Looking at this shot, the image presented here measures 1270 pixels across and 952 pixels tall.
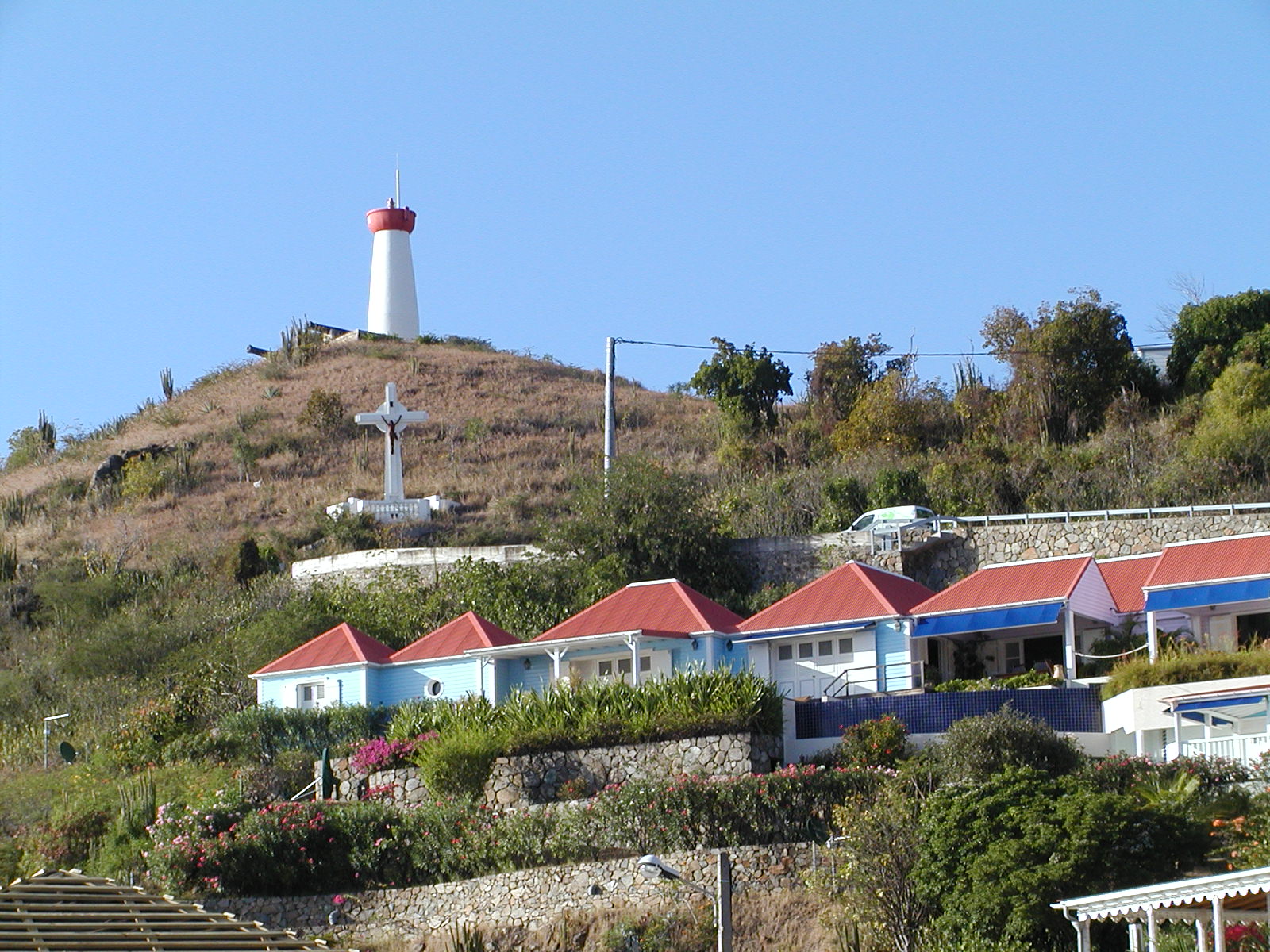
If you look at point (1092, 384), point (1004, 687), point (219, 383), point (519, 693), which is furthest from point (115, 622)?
point (219, 383)

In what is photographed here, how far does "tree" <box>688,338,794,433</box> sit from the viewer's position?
60000 mm

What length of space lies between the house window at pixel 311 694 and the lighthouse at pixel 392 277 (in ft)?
153

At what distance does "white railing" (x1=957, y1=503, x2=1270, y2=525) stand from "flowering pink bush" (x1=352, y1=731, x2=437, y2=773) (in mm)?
15836

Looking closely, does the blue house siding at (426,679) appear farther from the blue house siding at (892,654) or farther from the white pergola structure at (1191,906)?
the white pergola structure at (1191,906)

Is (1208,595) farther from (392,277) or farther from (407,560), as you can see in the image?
(392,277)

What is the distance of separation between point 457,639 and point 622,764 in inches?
346

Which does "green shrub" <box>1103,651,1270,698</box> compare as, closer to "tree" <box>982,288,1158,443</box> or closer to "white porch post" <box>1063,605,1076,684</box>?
"white porch post" <box>1063,605,1076,684</box>

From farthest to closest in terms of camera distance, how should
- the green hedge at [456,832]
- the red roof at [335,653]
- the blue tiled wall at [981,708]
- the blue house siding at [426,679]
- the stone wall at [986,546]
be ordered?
the stone wall at [986,546] < the red roof at [335,653] < the blue house siding at [426,679] < the blue tiled wall at [981,708] < the green hedge at [456,832]

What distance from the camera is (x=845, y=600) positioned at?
117 ft

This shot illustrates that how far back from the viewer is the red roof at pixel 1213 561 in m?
33.7

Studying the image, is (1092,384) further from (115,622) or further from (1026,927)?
(1026,927)

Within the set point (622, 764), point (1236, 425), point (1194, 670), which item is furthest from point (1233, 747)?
point (1236, 425)

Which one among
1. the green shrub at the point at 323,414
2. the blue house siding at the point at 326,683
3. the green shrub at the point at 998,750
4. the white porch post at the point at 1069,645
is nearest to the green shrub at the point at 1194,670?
the white porch post at the point at 1069,645

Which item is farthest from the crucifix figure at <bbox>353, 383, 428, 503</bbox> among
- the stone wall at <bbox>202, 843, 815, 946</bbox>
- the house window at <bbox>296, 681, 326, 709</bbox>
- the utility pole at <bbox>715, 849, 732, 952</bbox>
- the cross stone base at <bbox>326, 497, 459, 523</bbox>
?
the utility pole at <bbox>715, 849, 732, 952</bbox>
